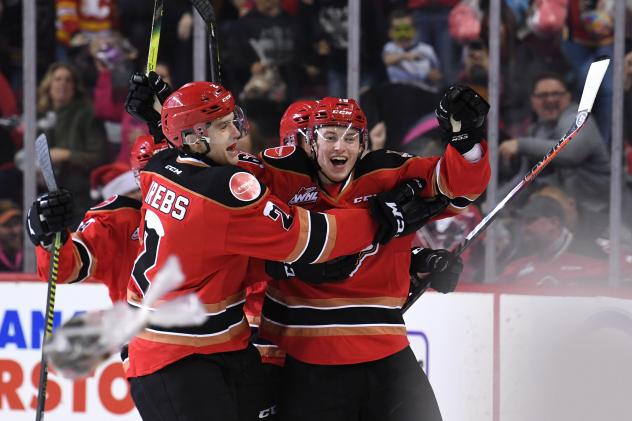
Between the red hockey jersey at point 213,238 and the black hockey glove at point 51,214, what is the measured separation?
18 cm

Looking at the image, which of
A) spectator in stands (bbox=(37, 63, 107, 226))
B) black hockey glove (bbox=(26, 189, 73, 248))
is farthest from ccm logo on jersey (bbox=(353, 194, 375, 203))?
spectator in stands (bbox=(37, 63, 107, 226))

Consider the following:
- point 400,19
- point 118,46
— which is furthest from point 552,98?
point 118,46

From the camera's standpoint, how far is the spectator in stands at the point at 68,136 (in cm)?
466

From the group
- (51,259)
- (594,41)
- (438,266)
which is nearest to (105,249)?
(51,259)

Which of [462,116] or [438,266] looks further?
[438,266]

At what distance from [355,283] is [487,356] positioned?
1231 millimetres

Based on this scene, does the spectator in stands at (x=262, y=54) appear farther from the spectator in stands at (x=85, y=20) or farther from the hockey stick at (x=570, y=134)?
the hockey stick at (x=570, y=134)

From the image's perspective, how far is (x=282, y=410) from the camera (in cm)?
266

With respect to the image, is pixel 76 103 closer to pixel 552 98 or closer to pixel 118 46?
pixel 118 46

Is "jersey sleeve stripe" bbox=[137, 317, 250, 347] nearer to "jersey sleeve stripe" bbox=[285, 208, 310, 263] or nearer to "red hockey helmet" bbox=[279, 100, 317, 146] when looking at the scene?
"jersey sleeve stripe" bbox=[285, 208, 310, 263]

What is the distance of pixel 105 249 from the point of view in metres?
2.79

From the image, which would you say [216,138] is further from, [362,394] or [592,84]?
[592,84]

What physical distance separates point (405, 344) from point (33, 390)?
1826mm

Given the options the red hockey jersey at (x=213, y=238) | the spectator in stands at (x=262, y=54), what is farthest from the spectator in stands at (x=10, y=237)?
the red hockey jersey at (x=213, y=238)
